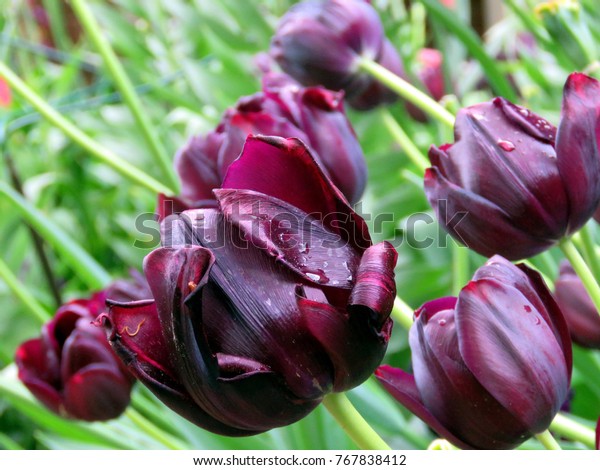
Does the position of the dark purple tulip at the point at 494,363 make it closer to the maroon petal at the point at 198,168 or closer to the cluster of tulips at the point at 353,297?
the cluster of tulips at the point at 353,297

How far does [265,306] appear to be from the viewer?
0.18 meters

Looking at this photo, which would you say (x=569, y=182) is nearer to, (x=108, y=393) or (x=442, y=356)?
(x=442, y=356)

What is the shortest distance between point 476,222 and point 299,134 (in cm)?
11

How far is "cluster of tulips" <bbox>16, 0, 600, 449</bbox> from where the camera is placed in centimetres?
17

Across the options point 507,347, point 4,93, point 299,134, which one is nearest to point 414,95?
point 299,134

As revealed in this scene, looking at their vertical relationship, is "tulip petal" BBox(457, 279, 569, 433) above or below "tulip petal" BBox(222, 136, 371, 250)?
below

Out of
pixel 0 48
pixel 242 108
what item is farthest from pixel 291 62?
pixel 0 48

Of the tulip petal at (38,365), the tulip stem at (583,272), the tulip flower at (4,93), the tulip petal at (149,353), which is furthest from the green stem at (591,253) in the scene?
the tulip flower at (4,93)

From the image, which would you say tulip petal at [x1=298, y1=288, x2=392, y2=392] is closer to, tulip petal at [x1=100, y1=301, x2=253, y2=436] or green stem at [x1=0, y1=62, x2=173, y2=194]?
tulip petal at [x1=100, y1=301, x2=253, y2=436]

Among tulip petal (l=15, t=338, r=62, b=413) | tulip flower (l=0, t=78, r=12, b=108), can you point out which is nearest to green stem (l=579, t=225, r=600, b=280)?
tulip petal (l=15, t=338, r=62, b=413)

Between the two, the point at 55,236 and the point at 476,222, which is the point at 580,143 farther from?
the point at 55,236

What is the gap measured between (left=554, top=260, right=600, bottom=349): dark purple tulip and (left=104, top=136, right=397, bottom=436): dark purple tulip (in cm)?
14

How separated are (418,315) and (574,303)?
0.12 metres

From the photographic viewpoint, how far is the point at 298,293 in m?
0.18
